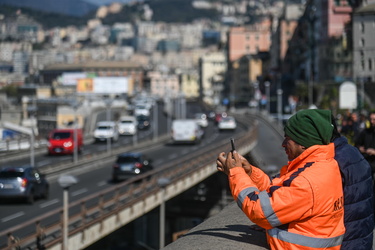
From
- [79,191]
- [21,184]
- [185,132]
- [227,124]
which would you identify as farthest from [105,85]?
[21,184]

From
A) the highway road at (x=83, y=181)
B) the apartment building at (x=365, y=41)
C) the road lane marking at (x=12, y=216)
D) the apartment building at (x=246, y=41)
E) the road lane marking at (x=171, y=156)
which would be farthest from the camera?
the apartment building at (x=246, y=41)

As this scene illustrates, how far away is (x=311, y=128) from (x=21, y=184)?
1995 centimetres

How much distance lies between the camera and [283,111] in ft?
320

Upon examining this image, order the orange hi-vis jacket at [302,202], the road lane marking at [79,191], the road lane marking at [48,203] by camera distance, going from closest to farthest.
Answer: the orange hi-vis jacket at [302,202] < the road lane marking at [48,203] < the road lane marking at [79,191]

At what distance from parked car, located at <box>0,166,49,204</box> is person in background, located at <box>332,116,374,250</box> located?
64.6 feet

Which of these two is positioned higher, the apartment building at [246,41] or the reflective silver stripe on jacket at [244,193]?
the apartment building at [246,41]

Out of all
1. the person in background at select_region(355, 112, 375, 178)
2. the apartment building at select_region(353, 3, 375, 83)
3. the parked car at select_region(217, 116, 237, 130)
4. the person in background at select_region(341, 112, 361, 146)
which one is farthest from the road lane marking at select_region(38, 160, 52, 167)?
the person in background at select_region(355, 112, 375, 178)

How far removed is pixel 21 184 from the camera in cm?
2297

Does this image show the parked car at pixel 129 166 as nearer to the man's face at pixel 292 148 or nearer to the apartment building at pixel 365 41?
the apartment building at pixel 365 41

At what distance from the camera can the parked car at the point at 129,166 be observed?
29500 millimetres

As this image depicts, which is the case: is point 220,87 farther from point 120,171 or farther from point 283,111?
point 120,171

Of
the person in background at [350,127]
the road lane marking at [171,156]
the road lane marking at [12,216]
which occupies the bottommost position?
the road lane marking at [171,156]

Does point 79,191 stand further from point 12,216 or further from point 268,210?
point 268,210

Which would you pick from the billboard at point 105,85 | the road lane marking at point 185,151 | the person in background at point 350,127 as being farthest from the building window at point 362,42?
the billboard at point 105,85
